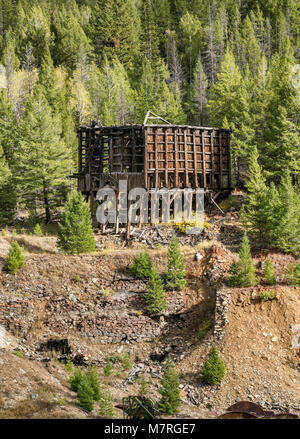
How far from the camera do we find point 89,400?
17578mm

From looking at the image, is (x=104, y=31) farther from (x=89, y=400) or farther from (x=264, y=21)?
(x=89, y=400)

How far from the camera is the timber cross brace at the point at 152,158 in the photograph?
3856 centimetres

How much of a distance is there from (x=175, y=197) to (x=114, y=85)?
28.8 meters

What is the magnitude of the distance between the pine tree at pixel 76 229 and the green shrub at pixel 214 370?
1257 cm

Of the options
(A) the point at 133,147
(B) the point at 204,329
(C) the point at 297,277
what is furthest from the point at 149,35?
(B) the point at 204,329

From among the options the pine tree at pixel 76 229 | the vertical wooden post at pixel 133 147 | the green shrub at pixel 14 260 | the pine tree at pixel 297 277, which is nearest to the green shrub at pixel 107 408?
the pine tree at pixel 297 277

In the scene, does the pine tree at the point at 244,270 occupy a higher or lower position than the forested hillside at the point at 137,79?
lower

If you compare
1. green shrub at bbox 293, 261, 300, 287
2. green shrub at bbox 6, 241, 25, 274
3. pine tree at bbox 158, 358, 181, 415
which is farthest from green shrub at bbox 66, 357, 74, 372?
green shrub at bbox 293, 261, 300, 287

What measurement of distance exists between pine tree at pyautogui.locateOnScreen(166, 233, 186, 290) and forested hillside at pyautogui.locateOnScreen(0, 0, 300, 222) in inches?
589

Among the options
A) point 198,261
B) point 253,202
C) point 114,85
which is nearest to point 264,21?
point 114,85

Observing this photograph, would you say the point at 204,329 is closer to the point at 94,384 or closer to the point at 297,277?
the point at 297,277

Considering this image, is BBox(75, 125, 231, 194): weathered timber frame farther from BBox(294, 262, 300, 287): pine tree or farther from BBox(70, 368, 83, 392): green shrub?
BBox(70, 368, 83, 392): green shrub

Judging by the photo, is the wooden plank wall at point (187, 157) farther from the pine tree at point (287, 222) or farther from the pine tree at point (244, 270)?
the pine tree at point (244, 270)

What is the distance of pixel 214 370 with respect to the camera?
20.9 m
